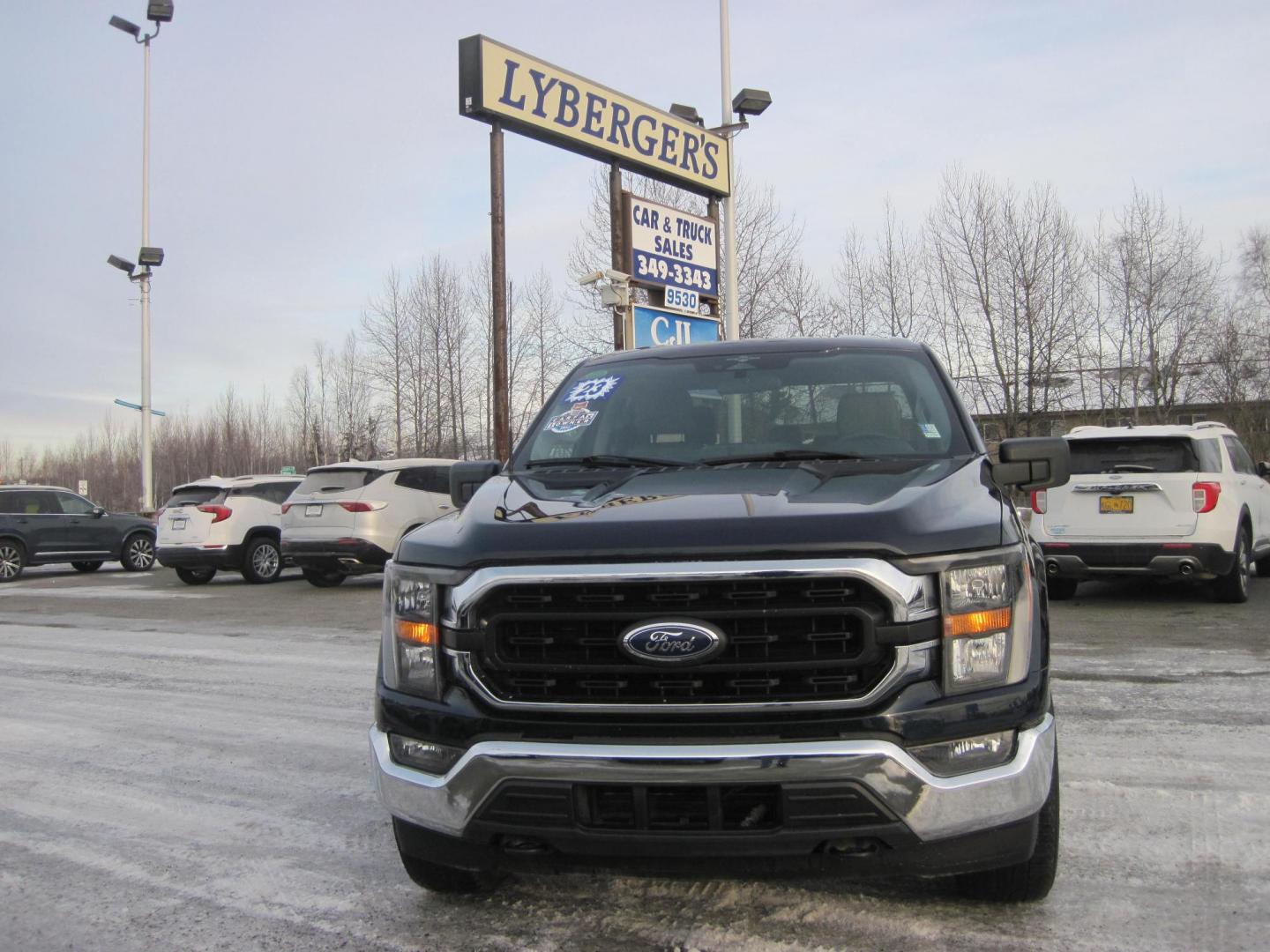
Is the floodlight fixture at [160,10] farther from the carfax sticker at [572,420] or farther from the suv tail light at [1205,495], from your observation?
the carfax sticker at [572,420]

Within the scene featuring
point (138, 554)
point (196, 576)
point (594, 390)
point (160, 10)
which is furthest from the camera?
point (160, 10)

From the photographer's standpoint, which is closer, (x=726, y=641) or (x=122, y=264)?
(x=726, y=641)

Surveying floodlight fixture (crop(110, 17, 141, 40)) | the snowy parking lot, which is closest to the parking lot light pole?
floodlight fixture (crop(110, 17, 141, 40))

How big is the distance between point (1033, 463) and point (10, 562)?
791 inches

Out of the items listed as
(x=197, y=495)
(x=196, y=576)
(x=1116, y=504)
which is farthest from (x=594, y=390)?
(x=196, y=576)

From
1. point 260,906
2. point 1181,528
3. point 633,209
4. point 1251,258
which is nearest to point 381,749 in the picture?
point 260,906

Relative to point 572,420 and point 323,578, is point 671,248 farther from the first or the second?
point 572,420

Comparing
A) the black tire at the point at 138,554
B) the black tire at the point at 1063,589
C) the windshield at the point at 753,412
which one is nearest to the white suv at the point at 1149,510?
the black tire at the point at 1063,589

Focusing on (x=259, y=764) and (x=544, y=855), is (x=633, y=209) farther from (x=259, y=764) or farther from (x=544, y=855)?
(x=544, y=855)

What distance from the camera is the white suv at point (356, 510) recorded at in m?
14.1

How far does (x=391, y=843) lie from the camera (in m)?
4.07

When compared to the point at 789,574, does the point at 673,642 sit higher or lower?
lower

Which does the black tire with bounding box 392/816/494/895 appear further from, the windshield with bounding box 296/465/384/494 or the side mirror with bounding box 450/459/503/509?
the windshield with bounding box 296/465/384/494

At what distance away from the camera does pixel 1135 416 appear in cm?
2894
